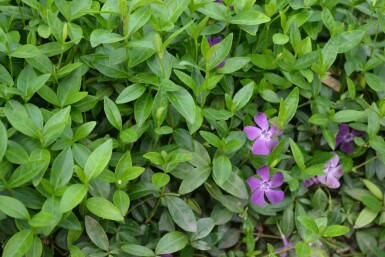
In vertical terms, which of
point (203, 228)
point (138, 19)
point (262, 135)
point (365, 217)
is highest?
point (138, 19)

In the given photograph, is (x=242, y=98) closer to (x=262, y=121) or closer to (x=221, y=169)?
(x=262, y=121)

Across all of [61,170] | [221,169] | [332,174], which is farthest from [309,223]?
[61,170]

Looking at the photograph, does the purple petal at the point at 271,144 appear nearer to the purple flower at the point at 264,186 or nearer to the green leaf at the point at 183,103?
the purple flower at the point at 264,186

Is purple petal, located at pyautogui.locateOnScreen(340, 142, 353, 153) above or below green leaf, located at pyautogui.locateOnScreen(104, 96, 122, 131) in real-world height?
below

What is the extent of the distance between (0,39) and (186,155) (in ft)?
2.22

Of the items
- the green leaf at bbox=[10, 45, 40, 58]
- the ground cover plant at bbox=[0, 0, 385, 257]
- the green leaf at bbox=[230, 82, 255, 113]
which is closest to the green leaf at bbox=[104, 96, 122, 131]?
the ground cover plant at bbox=[0, 0, 385, 257]

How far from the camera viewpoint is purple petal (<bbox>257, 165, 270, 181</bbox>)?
1.78 m

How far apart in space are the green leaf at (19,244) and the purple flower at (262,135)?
758mm

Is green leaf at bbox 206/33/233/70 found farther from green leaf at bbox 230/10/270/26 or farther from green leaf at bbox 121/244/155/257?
green leaf at bbox 121/244/155/257

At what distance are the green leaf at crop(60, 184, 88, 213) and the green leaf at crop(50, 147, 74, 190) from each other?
50mm

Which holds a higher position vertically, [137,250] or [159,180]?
[159,180]

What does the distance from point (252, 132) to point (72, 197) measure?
0.66 meters

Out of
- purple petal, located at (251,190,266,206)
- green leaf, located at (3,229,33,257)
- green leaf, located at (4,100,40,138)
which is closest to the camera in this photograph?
green leaf, located at (3,229,33,257)

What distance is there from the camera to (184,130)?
177 cm
